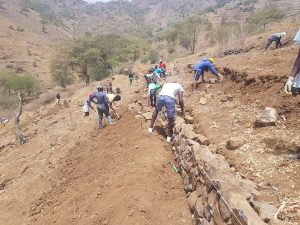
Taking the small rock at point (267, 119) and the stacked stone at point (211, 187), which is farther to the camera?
the small rock at point (267, 119)

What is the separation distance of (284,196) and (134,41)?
4016 cm

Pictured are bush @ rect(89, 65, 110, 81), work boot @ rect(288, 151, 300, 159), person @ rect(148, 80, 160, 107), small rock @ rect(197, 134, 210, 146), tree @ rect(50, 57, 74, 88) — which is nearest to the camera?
work boot @ rect(288, 151, 300, 159)

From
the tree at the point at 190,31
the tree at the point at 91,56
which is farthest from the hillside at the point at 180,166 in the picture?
the tree at the point at 190,31

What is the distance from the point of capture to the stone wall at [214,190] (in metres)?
3.92

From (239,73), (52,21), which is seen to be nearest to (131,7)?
(52,21)

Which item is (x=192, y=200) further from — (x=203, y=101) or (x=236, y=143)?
(x=203, y=101)

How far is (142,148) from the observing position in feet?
25.7

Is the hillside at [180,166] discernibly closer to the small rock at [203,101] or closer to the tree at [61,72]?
the small rock at [203,101]

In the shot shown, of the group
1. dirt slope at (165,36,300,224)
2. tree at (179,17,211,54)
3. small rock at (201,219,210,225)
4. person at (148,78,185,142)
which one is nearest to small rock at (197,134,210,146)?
dirt slope at (165,36,300,224)

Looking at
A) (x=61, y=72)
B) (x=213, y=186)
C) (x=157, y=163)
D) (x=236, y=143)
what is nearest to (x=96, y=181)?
(x=157, y=163)

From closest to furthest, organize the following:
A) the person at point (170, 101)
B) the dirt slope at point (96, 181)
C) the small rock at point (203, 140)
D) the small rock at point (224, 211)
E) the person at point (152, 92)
A: 1. the small rock at point (224, 211)
2. the dirt slope at point (96, 181)
3. the small rock at point (203, 140)
4. the person at point (170, 101)
5. the person at point (152, 92)

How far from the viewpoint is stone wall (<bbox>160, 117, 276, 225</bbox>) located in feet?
12.8

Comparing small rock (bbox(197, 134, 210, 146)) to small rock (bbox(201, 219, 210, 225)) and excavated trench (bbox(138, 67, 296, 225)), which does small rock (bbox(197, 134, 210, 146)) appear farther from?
small rock (bbox(201, 219, 210, 225))

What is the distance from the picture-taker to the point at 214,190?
15.1ft
